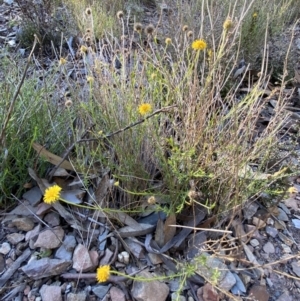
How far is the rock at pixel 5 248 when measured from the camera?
4.03 feet

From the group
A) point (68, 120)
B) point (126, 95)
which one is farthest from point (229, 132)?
point (68, 120)

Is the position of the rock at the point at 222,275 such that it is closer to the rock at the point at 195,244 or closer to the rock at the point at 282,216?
the rock at the point at 195,244

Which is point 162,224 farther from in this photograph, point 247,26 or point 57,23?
point 57,23

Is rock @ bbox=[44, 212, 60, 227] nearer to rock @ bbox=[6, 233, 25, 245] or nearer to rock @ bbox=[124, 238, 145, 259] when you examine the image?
rock @ bbox=[6, 233, 25, 245]

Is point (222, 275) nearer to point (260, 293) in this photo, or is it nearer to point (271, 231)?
point (260, 293)

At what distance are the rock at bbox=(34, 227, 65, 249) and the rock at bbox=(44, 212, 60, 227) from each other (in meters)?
0.04

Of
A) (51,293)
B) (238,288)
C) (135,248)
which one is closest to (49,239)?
(51,293)

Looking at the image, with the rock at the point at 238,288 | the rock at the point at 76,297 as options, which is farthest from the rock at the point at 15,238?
the rock at the point at 238,288

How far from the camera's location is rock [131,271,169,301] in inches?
43.5

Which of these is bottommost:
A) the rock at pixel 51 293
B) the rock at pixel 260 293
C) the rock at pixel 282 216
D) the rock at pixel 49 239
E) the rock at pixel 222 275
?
the rock at pixel 282 216

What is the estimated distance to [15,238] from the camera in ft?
4.14

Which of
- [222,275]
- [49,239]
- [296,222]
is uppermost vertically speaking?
[49,239]

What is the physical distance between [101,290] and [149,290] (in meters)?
0.15

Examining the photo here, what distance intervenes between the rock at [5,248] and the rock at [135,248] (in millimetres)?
396
